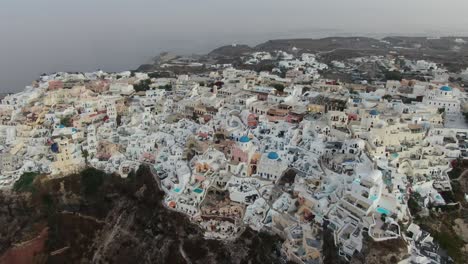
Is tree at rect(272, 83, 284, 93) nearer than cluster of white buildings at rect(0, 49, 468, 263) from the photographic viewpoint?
No

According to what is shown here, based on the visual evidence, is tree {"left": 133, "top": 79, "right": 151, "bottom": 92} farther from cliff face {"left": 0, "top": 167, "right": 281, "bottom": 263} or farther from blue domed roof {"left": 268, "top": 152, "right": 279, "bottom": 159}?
blue domed roof {"left": 268, "top": 152, "right": 279, "bottom": 159}

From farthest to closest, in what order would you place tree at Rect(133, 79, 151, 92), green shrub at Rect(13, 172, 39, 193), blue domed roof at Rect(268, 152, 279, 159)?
tree at Rect(133, 79, 151, 92), green shrub at Rect(13, 172, 39, 193), blue domed roof at Rect(268, 152, 279, 159)

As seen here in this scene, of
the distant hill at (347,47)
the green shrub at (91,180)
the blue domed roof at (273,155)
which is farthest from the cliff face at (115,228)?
the distant hill at (347,47)

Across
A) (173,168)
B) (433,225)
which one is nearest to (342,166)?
(433,225)

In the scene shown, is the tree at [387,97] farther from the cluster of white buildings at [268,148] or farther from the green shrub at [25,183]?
the green shrub at [25,183]

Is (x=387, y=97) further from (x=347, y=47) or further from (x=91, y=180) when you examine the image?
(x=347, y=47)

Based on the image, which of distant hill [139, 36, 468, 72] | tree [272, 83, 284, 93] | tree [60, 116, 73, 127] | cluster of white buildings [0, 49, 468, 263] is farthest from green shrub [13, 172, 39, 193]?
distant hill [139, 36, 468, 72]
